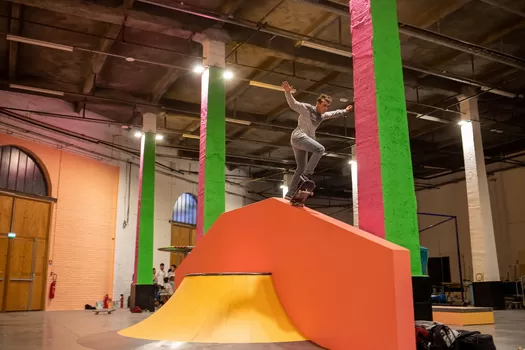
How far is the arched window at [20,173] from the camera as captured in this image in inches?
492

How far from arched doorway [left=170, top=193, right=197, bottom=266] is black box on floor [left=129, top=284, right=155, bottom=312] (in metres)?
5.01

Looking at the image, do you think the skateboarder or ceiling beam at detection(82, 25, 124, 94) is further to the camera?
ceiling beam at detection(82, 25, 124, 94)

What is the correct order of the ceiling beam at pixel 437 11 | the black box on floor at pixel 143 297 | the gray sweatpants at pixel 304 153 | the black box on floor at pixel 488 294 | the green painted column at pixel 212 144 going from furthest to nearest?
the black box on floor at pixel 143 297, the black box on floor at pixel 488 294, the ceiling beam at pixel 437 11, the green painted column at pixel 212 144, the gray sweatpants at pixel 304 153

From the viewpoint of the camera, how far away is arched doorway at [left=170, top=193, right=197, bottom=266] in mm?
17906

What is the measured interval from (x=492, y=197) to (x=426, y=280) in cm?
1546

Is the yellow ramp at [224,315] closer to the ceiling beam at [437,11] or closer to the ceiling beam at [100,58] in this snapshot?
the ceiling beam at [100,58]

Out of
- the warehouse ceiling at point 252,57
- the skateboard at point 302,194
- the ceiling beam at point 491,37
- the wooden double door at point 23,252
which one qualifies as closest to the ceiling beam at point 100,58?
the warehouse ceiling at point 252,57

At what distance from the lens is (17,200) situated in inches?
503

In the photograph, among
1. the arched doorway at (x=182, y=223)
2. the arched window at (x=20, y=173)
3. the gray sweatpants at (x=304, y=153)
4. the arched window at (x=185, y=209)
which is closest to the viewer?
the gray sweatpants at (x=304, y=153)

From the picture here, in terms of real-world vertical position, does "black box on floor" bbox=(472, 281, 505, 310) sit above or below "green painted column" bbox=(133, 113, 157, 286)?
below

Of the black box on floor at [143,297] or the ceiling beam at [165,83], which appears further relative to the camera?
the black box on floor at [143,297]

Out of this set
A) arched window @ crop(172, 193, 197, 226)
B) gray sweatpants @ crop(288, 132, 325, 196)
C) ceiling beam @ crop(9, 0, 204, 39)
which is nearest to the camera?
gray sweatpants @ crop(288, 132, 325, 196)

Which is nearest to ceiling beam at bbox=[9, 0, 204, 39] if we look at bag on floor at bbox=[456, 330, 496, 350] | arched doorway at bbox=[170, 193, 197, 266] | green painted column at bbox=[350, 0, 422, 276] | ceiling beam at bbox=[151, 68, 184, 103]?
ceiling beam at bbox=[151, 68, 184, 103]

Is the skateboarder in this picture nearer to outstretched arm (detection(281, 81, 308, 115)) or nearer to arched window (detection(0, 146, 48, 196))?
outstretched arm (detection(281, 81, 308, 115))
